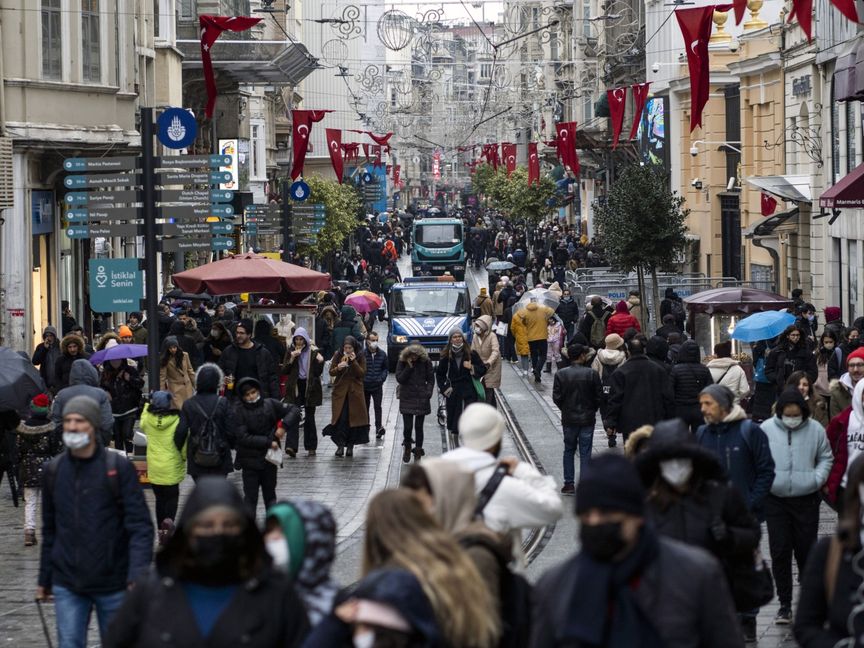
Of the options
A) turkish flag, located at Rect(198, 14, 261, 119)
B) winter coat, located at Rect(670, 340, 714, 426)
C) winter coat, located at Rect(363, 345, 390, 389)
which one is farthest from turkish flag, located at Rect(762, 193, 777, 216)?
winter coat, located at Rect(670, 340, 714, 426)

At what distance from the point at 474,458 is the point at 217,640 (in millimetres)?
2223

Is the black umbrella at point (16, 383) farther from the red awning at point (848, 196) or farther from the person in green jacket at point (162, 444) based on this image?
the red awning at point (848, 196)

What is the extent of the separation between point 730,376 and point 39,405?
6.64 metres

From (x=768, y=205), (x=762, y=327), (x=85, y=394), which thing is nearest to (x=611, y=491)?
(x=85, y=394)

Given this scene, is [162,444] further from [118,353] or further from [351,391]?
[351,391]

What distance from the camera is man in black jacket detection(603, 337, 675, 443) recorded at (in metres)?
15.9

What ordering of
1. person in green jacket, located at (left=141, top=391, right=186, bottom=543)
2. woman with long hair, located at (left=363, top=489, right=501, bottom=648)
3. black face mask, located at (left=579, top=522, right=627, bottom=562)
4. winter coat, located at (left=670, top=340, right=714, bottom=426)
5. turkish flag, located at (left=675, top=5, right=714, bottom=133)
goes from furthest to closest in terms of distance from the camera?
turkish flag, located at (left=675, top=5, right=714, bottom=133) < winter coat, located at (left=670, top=340, right=714, bottom=426) < person in green jacket, located at (left=141, top=391, right=186, bottom=543) < woman with long hair, located at (left=363, top=489, right=501, bottom=648) < black face mask, located at (left=579, top=522, right=627, bottom=562)

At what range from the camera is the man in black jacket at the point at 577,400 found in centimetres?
1681

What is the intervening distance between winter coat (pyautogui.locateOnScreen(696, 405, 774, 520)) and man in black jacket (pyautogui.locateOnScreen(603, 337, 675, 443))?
18.4 ft

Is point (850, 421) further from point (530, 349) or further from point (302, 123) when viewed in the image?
point (302, 123)

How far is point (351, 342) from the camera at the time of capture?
20.3 meters

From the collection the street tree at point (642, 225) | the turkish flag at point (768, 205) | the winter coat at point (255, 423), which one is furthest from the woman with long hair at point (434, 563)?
the turkish flag at point (768, 205)

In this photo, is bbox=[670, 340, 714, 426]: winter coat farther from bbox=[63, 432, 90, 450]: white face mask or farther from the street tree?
the street tree

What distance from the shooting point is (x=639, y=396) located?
15891 mm
